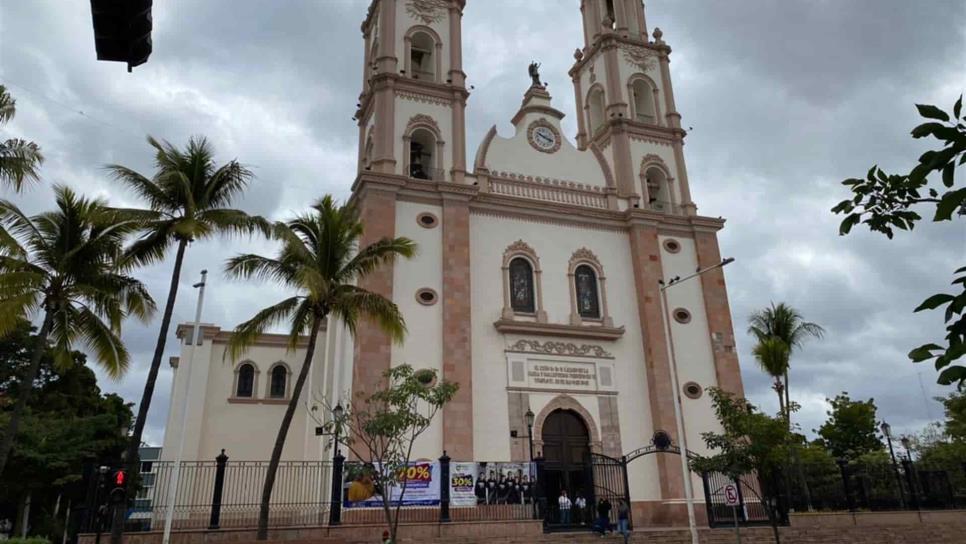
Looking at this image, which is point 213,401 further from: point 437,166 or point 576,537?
point 576,537

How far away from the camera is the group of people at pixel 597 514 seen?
18.4m

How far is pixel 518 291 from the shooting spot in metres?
24.6

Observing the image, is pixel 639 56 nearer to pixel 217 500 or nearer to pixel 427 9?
pixel 427 9

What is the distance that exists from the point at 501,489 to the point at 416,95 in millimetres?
14938

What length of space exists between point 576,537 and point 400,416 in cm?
561

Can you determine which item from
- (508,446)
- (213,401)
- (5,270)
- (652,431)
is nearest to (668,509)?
(652,431)

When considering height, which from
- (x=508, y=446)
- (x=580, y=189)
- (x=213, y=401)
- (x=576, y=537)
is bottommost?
(x=576, y=537)

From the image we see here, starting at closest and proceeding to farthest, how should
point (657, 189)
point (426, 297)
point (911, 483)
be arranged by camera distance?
point (911, 483), point (426, 297), point (657, 189)

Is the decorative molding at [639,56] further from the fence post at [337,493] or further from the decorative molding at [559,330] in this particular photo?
the fence post at [337,493]

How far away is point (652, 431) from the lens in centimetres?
2373

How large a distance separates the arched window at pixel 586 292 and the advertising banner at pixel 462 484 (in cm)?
790

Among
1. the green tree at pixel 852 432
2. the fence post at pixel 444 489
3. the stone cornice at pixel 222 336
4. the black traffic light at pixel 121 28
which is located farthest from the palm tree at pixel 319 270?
the green tree at pixel 852 432

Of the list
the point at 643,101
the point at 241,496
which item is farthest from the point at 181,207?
the point at 643,101

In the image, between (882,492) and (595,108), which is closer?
(882,492)
